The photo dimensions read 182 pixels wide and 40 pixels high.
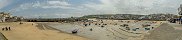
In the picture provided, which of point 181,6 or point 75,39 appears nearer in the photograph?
point 75,39

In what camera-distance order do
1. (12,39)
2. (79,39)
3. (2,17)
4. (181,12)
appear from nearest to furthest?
(12,39)
(79,39)
(181,12)
(2,17)

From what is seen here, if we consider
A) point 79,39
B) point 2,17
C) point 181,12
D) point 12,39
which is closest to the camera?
point 12,39

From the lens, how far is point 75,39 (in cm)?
4003

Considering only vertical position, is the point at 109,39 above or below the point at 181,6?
below

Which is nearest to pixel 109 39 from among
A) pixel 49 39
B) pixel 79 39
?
pixel 79 39

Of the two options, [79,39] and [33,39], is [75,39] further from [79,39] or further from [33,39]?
[33,39]

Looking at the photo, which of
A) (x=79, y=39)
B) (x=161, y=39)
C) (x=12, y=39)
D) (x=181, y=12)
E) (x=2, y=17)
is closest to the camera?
(x=161, y=39)

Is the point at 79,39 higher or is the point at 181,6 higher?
the point at 181,6

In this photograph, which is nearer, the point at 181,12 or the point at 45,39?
the point at 45,39

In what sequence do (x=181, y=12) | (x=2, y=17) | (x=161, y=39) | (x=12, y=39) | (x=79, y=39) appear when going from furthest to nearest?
1. (x=2, y=17)
2. (x=181, y=12)
3. (x=79, y=39)
4. (x=12, y=39)
5. (x=161, y=39)

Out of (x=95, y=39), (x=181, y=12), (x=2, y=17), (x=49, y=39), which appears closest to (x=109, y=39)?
(x=95, y=39)

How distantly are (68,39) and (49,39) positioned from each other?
9.43 feet

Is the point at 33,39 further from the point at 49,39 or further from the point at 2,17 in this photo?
the point at 2,17

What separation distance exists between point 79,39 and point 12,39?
980 cm
